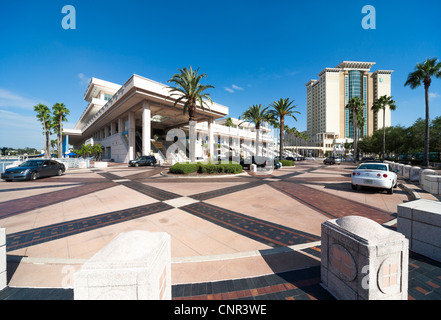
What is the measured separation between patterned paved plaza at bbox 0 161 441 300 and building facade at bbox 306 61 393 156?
119655 millimetres

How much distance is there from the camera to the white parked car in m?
8.35

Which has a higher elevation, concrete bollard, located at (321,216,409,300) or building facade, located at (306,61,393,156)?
building facade, located at (306,61,393,156)

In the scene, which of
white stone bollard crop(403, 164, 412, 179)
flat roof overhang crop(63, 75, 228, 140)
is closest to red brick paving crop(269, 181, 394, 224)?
white stone bollard crop(403, 164, 412, 179)

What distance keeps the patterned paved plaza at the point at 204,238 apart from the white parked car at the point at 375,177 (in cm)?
74

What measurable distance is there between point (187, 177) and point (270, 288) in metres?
12.6

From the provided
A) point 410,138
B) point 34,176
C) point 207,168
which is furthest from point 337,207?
point 410,138

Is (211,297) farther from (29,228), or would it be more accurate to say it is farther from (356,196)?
(356,196)

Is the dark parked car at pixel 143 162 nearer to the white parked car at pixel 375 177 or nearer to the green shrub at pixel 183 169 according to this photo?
the green shrub at pixel 183 169

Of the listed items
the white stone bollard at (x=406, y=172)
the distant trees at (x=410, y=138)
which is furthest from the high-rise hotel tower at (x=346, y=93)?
the white stone bollard at (x=406, y=172)

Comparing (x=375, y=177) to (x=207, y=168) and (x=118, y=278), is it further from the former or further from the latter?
(x=207, y=168)

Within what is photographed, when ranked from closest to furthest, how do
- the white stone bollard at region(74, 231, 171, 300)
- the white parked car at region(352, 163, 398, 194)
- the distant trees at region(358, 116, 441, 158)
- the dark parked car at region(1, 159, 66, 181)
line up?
the white stone bollard at region(74, 231, 171, 300)
the white parked car at region(352, 163, 398, 194)
the dark parked car at region(1, 159, 66, 181)
the distant trees at region(358, 116, 441, 158)

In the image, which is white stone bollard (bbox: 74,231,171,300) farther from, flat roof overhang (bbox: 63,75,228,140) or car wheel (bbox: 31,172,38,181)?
flat roof overhang (bbox: 63,75,228,140)

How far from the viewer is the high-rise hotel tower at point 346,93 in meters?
113
